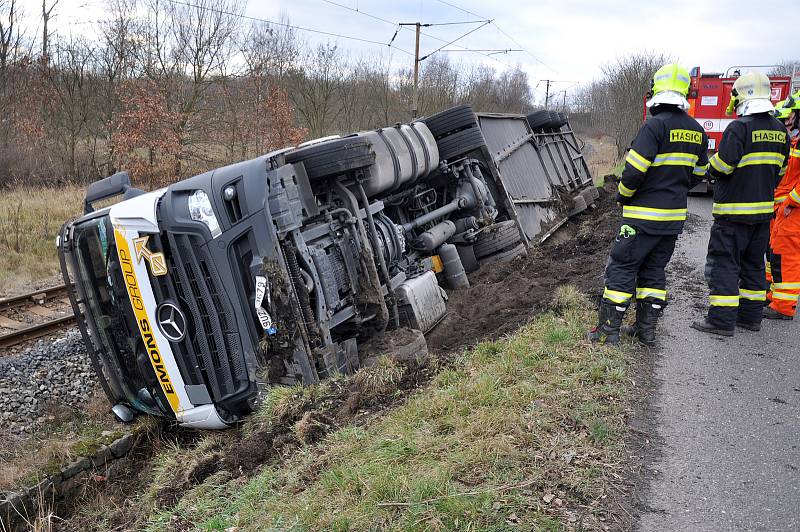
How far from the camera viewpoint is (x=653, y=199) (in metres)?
3.87

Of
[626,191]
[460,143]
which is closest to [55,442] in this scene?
[626,191]

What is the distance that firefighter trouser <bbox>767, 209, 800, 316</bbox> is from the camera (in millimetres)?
4625

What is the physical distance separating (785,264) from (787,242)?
0.18 meters

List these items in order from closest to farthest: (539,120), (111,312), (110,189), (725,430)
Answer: (725,430) < (111,312) < (110,189) < (539,120)

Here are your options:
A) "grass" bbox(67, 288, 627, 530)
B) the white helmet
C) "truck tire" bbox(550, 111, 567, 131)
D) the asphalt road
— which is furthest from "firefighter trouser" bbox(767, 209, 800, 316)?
"truck tire" bbox(550, 111, 567, 131)

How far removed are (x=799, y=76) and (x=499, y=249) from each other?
28.7 feet

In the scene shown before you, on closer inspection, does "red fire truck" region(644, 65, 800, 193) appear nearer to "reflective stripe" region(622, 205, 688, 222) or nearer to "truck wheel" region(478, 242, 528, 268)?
"truck wheel" region(478, 242, 528, 268)

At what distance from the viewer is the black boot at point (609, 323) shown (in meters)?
3.90

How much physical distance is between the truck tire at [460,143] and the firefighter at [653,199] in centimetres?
299

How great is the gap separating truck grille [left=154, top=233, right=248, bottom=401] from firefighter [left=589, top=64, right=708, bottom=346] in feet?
7.82

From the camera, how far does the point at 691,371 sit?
368 centimetres

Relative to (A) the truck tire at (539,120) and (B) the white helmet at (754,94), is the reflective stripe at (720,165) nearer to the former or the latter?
(B) the white helmet at (754,94)

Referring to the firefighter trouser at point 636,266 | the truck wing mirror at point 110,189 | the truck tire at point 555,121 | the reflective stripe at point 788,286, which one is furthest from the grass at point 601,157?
the truck wing mirror at point 110,189

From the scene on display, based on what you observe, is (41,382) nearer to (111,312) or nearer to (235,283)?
(111,312)
